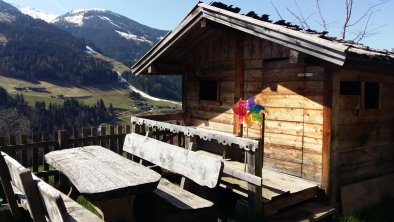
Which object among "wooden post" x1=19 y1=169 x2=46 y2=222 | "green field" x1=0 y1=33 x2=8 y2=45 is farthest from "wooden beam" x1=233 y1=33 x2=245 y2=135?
"green field" x1=0 y1=33 x2=8 y2=45

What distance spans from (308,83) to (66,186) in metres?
6.57

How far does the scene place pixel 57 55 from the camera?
171625mm

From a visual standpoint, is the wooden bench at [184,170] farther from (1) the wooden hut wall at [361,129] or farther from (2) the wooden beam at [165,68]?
(2) the wooden beam at [165,68]

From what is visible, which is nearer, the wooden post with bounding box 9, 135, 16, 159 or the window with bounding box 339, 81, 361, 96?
the window with bounding box 339, 81, 361, 96

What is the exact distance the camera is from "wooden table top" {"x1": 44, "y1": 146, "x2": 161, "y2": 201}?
4.05 meters

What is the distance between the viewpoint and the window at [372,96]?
846cm

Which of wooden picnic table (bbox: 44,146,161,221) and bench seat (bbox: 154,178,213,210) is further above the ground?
wooden picnic table (bbox: 44,146,161,221)

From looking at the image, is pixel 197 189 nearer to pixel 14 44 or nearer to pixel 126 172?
pixel 126 172

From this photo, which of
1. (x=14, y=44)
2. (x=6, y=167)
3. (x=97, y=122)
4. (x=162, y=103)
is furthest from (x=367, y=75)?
(x=14, y=44)

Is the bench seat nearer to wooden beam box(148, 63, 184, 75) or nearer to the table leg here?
the table leg

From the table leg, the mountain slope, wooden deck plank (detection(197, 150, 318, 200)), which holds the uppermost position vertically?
the mountain slope

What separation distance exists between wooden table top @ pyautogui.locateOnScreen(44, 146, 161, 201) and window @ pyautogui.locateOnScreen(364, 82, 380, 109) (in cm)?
610

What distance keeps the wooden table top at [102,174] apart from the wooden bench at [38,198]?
1.29ft


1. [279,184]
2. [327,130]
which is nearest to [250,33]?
[327,130]
